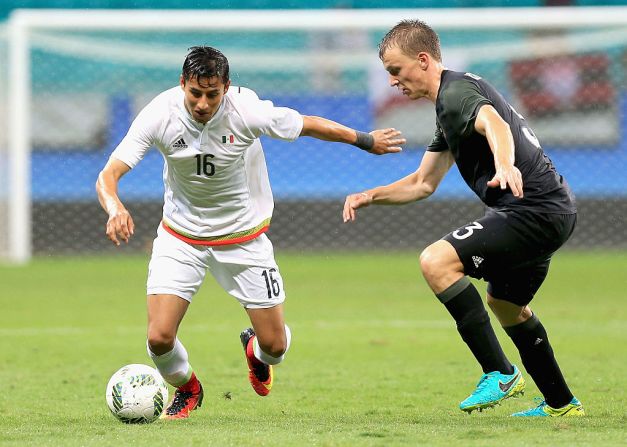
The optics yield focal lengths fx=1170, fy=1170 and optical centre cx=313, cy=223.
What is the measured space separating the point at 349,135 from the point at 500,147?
1171mm

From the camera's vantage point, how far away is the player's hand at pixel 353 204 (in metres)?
6.06

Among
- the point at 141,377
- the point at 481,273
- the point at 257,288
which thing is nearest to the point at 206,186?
the point at 257,288

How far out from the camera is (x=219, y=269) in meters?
6.71

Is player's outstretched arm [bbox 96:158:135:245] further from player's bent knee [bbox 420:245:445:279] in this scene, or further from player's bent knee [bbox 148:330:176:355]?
player's bent knee [bbox 420:245:445:279]

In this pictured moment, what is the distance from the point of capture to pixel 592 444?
5.06 m

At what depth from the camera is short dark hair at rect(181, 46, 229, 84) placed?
5.93m

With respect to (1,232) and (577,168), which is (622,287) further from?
(1,232)

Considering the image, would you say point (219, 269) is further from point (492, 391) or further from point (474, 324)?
point (492, 391)

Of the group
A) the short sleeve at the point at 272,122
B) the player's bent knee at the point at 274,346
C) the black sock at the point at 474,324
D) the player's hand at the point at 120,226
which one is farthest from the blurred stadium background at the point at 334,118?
the player's hand at the point at 120,226

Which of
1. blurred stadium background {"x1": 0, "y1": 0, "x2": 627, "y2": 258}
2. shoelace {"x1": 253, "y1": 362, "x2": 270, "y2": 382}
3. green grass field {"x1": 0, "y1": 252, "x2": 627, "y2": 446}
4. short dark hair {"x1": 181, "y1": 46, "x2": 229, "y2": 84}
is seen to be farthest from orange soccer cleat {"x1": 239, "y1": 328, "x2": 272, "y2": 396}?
blurred stadium background {"x1": 0, "y1": 0, "x2": 627, "y2": 258}

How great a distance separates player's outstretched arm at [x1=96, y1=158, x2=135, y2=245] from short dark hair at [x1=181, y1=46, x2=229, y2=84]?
0.61 m

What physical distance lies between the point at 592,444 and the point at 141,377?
7.60 feet

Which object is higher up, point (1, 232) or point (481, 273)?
point (481, 273)

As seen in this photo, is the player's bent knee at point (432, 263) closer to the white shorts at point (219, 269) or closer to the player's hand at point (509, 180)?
the player's hand at point (509, 180)
